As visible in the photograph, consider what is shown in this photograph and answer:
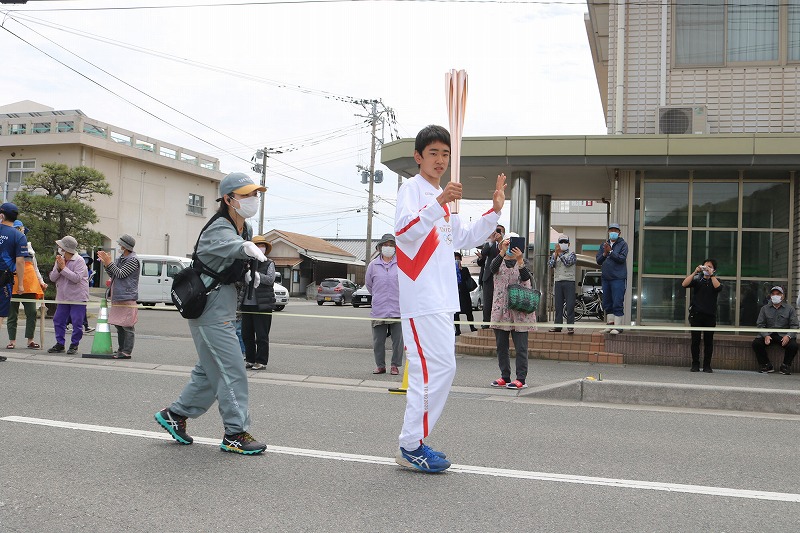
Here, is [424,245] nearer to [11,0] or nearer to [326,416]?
[326,416]

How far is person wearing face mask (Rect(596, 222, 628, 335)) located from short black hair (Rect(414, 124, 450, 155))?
858 centimetres

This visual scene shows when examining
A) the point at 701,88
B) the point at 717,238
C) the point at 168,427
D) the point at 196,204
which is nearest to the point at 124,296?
the point at 168,427

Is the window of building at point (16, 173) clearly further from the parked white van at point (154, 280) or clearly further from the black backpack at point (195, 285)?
the black backpack at point (195, 285)

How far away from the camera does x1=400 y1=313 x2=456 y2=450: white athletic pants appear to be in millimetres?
4613

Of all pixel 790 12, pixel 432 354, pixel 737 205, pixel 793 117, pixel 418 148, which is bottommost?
pixel 432 354

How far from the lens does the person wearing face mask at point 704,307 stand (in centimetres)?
1172

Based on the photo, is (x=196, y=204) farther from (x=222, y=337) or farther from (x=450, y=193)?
(x=450, y=193)

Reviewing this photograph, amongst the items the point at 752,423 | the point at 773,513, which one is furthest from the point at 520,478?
the point at 752,423

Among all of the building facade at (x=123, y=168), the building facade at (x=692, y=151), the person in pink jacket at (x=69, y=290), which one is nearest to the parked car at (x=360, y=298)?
the building facade at (x=123, y=168)

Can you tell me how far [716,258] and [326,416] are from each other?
9.72 meters

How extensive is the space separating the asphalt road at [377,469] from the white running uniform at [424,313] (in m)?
0.40

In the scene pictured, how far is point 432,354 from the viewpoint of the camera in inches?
182

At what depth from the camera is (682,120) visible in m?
14.1

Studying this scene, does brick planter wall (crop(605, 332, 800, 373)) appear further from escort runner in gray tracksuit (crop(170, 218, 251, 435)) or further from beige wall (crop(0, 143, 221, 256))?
beige wall (crop(0, 143, 221, 256))
